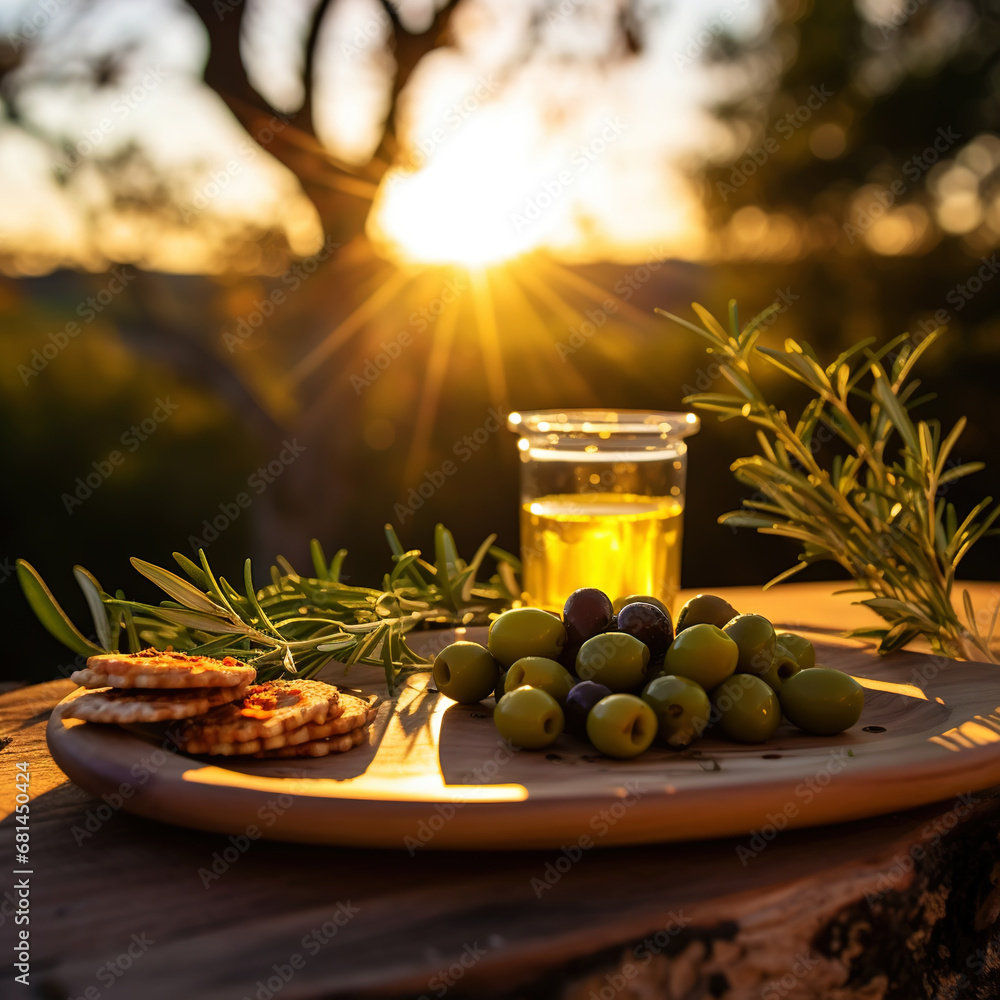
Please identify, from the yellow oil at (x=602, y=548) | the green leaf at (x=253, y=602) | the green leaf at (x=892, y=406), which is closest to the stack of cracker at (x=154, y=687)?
the green leaf at (x=253, y=602)

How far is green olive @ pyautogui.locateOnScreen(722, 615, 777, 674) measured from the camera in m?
1.06

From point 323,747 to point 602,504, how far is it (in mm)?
913

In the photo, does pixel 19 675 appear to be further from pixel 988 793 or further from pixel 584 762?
pixel 988 793

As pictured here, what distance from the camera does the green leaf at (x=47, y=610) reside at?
3.84ft

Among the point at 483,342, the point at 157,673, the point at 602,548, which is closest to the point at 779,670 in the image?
the point at 602,548

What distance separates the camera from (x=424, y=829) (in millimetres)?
736

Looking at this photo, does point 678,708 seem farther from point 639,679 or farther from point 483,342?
point 483,342

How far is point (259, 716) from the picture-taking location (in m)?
0.93

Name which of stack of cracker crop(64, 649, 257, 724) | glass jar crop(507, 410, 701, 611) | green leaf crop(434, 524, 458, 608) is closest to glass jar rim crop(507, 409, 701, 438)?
glass jar crop(507, 410, 701, 611)

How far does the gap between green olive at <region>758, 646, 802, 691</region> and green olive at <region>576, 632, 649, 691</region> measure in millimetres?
157

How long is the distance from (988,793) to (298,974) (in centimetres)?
73

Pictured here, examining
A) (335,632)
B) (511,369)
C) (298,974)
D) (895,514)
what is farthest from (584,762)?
(511,369)

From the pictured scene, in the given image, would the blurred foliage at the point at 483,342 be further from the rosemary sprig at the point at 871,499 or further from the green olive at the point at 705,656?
the green olive at the point at 705,656

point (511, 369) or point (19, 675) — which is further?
point (511, 369)
